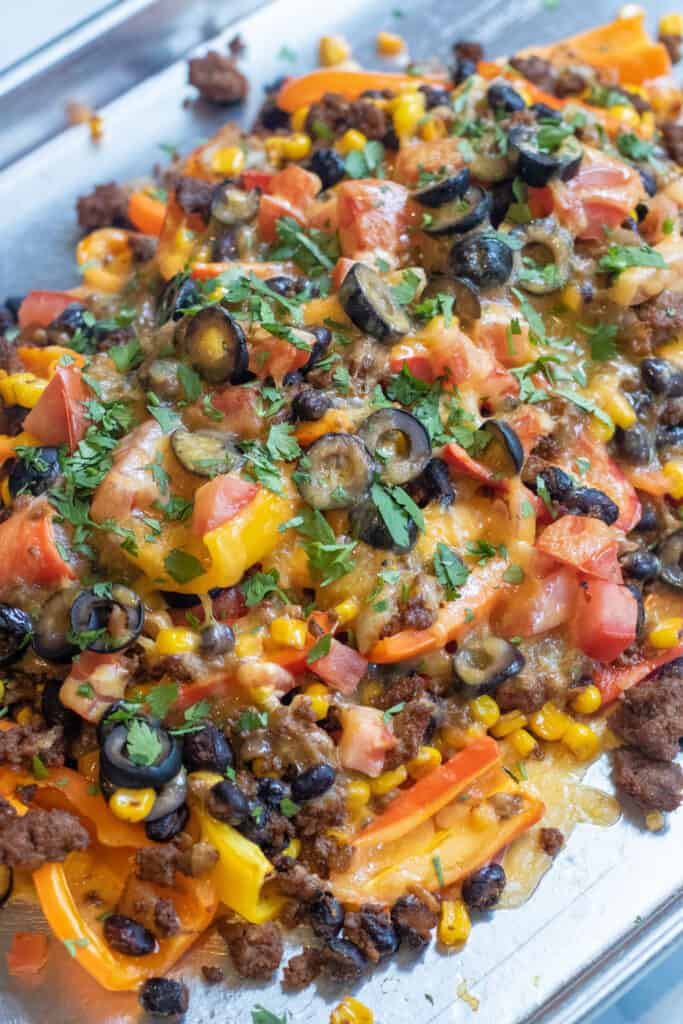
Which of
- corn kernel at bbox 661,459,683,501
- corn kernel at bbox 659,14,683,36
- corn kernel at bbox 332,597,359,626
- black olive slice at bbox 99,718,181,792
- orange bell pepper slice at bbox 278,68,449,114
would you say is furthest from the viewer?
corn kernel at bbox 659,14,683,36

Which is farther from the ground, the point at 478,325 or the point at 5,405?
the point at 5,405

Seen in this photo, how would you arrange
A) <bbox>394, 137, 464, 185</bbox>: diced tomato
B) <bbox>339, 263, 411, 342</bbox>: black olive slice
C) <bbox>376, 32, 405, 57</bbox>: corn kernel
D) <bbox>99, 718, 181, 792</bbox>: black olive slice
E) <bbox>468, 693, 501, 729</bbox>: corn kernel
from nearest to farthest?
<bbox>99, 718, 181, 792</bbox>: black olive slice < <bbox>468, 693, 501, 729</bbox>: corn kernel < <bbox>339, 263, 411, 342</bbox>: black olive slice < <bbox>394, 137, 464, 185</bbox>: diced tomato < <bbox>376, 32, 405, 57</bbox>: corn kernel

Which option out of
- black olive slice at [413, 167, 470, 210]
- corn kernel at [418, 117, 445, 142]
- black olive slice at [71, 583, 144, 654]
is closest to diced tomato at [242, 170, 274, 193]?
corn kernel at [418, 117, 445, 142]

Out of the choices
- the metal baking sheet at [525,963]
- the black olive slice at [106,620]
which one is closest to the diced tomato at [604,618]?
the metal baking sheet at [525,963]

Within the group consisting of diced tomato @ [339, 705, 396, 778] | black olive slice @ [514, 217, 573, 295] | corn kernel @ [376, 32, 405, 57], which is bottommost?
diced tomato @ [339, 705, 396, 778]

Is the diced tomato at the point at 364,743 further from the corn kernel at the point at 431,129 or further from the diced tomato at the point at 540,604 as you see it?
the corn kernel at the point at 431,129

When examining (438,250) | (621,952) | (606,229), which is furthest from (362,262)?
(621,952)

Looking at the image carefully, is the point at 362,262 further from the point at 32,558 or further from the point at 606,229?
the point at 32,558

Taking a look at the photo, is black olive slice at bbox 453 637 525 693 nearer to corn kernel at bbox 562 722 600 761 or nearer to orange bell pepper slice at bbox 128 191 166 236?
corn kernel at bbox 562 722 600 761

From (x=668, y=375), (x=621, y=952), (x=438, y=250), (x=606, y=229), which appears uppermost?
(x=438, y=250)
